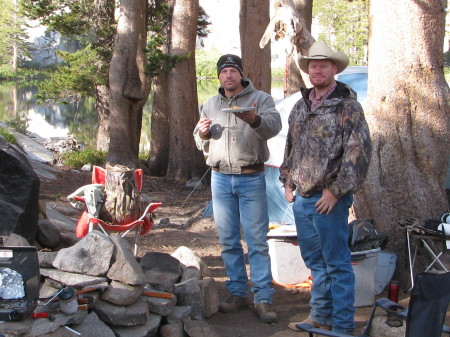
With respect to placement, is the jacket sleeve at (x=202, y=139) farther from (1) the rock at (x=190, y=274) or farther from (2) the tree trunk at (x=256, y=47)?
(2) the tree trunk at (x=256, y=47)

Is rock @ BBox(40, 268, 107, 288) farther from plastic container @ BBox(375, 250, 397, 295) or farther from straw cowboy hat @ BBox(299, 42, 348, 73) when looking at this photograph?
plastic container @ BBox(375, 250, 397, 295)

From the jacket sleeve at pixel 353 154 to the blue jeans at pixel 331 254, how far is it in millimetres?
147

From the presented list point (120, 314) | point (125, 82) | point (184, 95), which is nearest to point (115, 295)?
point (120, 314)

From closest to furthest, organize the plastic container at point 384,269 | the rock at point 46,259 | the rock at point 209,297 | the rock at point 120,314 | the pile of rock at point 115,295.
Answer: the pile of rock at point 115,295 < the rock at point 120,314 < the rock at point 46,259 < the rock at point 209,297 < the plastic container at point 384,269

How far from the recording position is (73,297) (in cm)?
382

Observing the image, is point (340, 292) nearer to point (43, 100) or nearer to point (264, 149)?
point (264, 149)

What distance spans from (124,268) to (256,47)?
787cm

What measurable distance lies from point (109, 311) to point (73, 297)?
330 millimetres

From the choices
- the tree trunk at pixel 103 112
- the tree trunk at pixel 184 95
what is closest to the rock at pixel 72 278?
the tree trunk at pixel 184 95

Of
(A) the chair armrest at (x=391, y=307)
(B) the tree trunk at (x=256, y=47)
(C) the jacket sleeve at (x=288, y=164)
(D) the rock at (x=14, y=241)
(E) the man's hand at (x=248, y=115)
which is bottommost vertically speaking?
(A) the chair armrest at (x=391, y=307)

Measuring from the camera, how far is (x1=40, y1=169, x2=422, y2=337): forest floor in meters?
4.70

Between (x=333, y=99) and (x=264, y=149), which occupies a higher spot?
(x=333, y=99)

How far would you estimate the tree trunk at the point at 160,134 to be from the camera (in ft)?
47.3

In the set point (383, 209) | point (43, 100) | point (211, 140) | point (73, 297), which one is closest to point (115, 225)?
point (211, 140)
